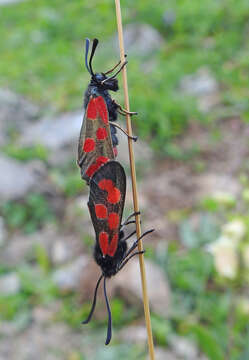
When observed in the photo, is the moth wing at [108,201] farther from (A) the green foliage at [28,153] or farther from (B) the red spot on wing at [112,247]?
(A) the green foliage at [28,153]

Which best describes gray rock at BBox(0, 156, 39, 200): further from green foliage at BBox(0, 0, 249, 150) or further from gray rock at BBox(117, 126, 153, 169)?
green foliage at BBox(0, 0, 249, 150)

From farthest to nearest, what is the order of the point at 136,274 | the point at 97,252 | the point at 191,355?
the point at 136,274 < the point at 191,355 < the point at 97,252

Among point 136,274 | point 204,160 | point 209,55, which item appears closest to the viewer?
point 136,274

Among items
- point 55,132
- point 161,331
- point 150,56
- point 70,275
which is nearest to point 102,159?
point 161,331

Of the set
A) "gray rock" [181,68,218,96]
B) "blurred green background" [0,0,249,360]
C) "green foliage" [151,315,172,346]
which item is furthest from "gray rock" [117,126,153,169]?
"green foliage" [151,315,172,346]

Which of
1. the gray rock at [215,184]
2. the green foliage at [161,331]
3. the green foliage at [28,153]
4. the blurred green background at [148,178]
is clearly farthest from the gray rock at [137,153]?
the green foliage at [161,331]

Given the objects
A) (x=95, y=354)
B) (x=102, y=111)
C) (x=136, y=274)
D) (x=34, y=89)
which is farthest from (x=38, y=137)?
(x=102, y=111)

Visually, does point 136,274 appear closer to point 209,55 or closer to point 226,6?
point 209,55
